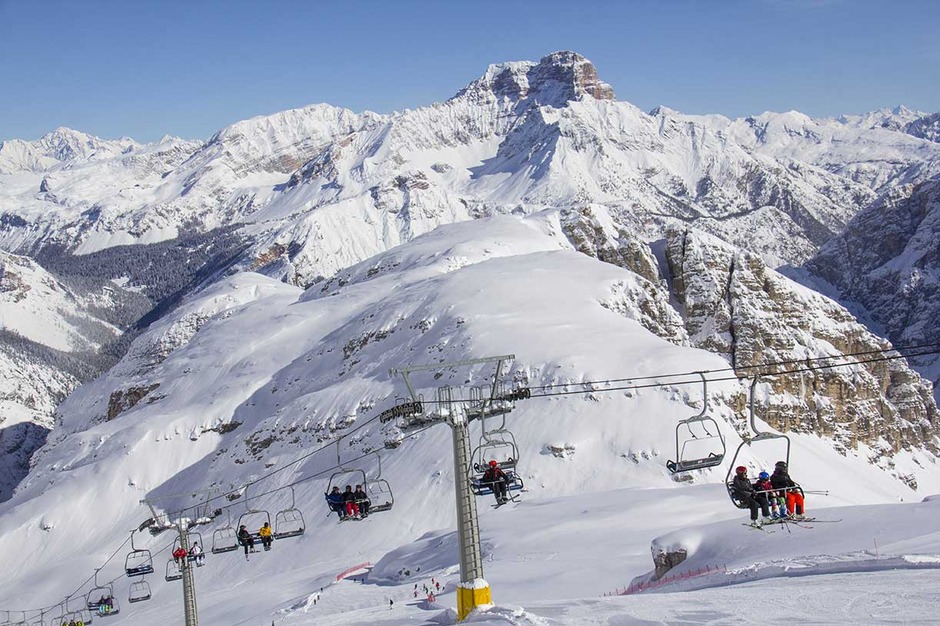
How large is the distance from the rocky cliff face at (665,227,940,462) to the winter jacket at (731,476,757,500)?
96.7 meters

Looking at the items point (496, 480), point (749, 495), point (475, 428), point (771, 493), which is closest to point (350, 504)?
point (496, 480)

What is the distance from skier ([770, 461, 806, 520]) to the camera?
29922 millimetres

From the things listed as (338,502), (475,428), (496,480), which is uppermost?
(475,428)

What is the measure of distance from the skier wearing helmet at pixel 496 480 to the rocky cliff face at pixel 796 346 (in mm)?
97979

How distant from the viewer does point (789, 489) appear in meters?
30.1

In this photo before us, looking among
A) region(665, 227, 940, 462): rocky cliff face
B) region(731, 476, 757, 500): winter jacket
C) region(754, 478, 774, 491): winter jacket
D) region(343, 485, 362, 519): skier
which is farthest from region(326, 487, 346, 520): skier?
region(665, 227, 940, 462): rocky cliff face

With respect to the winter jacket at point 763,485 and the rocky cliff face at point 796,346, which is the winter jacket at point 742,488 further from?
the rocky cliff face at point 796,346

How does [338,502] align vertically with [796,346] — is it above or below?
below

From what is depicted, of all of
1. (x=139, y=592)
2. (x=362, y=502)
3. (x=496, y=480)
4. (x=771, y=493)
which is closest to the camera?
(x=771, y=493)

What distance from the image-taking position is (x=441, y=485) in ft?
273

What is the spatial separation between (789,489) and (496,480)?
911 centimetres

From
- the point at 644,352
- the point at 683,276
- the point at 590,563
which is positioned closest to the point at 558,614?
the point at 590,563

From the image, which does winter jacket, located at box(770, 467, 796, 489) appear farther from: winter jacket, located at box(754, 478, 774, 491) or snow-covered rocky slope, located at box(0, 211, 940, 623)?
snow-covered rocky slope, located at box(0, 211, 940, 623)

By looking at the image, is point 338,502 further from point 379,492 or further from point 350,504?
point 379,492
